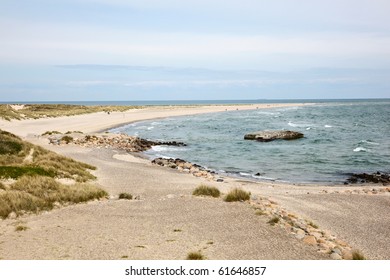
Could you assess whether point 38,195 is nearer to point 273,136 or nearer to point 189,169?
point 189,169

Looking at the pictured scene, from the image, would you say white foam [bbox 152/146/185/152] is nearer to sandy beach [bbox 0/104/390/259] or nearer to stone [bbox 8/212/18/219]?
sandy beach [bbox 0/104/390/259]

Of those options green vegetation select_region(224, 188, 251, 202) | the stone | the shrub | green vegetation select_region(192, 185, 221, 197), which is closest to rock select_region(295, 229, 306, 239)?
green vegetation select_region(224, 188, 251, 202)

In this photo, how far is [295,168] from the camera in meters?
29.7

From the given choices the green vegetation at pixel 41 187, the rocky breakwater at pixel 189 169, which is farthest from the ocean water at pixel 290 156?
the green vegetation at pixel 41 187

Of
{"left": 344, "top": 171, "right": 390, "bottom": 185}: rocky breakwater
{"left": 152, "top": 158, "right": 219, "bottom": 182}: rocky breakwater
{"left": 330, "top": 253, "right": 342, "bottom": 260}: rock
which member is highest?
{"left": 330, "top": 253, "right": 342, "bottom": 260}: rock

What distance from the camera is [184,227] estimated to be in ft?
38.9

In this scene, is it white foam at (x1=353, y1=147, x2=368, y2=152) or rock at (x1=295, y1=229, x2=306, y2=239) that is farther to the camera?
white foam at (x1=353, y1=147, x2=368, y2=152)

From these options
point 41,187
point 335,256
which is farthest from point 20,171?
point 335,256

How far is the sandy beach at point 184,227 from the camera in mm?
9719

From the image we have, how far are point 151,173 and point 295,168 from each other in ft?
38.6

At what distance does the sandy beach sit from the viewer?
9.72 metres

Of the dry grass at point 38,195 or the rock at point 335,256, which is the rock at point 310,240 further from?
the dry grass at point 38,195

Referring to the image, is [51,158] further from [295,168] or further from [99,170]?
[295,168]
